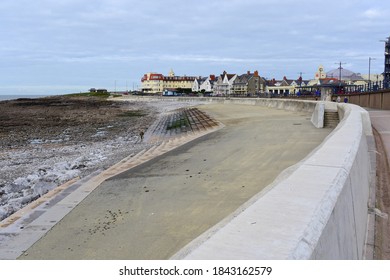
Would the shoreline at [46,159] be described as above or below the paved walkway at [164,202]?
below

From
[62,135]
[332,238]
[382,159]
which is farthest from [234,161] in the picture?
[62,135]

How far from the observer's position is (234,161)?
434 inches

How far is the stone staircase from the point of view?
17750 mm

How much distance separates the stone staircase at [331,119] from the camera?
17.8 metres

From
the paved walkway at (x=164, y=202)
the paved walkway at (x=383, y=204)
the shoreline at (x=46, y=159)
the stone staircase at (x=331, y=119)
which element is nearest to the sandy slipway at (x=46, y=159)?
the shoreline at (x=46, y=159)

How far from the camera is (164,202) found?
24.5 ft

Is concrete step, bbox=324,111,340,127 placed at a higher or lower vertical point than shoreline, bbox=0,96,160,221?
higher

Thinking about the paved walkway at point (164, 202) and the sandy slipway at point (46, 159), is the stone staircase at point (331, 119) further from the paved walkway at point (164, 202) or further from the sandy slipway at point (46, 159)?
the sandy slipway at point (46, 159)

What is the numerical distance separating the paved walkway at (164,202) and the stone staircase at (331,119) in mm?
4622

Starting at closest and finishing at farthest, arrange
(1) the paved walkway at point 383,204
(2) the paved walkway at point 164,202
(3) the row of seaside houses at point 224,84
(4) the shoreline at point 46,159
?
(1) the paved walkway at point 383,204, (2) the paved walkway at point 164,202, (4) the shoreline at point 46,159, (3) the row of seaside houses at point 224,84

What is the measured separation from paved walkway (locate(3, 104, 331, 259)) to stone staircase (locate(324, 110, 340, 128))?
4.62 metres

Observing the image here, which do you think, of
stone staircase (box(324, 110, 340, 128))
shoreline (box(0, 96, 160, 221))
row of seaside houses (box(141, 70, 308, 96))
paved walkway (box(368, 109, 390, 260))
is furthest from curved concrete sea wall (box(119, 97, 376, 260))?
row of seaside houses (box(141, 70, 308, 96))

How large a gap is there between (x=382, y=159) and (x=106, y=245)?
290 inches

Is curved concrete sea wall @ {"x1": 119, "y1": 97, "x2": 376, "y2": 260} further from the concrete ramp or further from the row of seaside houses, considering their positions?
the row of seaside houses
